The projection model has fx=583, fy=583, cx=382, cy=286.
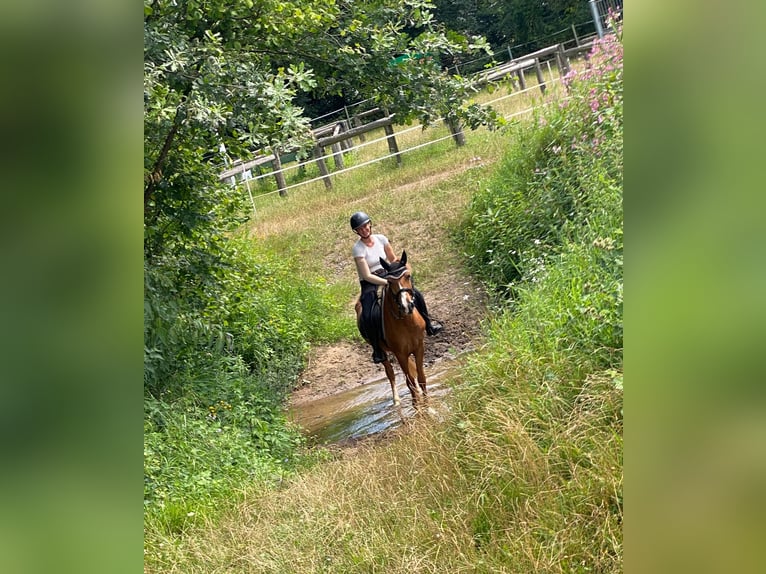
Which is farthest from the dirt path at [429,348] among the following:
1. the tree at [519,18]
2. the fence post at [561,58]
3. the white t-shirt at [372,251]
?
the tree at [519,18]

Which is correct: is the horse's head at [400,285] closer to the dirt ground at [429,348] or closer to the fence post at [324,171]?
the dirt ground at [429,348]

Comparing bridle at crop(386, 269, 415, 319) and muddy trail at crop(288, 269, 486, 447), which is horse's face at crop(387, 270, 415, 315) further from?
muddy trail at crop(288, 269, 486, 447)

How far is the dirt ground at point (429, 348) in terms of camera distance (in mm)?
8852

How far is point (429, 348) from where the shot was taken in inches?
357

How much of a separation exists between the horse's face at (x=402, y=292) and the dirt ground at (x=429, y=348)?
2709 mm

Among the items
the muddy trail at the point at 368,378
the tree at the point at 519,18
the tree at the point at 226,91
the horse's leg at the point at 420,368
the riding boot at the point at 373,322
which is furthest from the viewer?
the tree at the point at 519,18

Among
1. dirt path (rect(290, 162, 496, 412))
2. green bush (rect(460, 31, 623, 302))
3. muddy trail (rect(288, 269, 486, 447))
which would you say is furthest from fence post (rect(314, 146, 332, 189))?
muddy trail (rect(288, 269, 486, 447))

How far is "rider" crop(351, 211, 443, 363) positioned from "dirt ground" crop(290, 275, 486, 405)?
5.55ft

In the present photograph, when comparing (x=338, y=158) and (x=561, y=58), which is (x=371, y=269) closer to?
(x=338, y=158)

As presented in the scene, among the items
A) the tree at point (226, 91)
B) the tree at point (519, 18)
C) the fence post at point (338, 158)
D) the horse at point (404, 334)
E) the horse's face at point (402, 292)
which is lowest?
the horse at point (404, 334)

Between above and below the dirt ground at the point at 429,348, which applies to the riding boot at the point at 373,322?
above

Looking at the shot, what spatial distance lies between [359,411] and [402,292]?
7.48 ft
